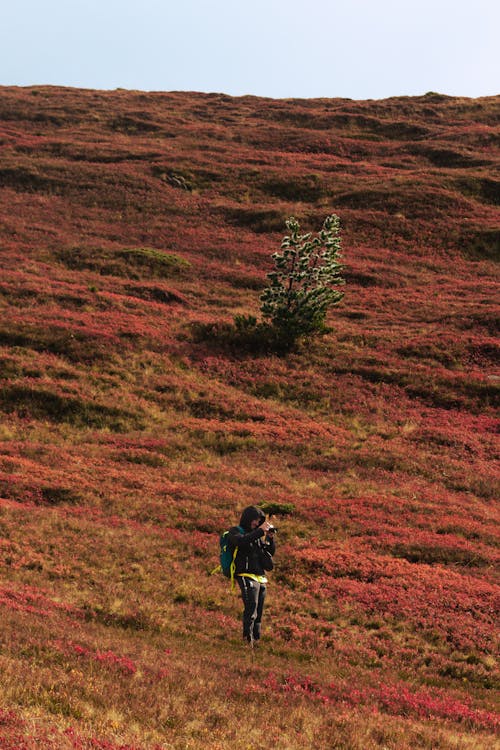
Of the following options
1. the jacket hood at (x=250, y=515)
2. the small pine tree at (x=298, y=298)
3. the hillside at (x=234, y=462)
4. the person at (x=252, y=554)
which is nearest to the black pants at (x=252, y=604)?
the person at (x=252, y=554)

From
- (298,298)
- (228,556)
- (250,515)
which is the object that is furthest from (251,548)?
(298,298)

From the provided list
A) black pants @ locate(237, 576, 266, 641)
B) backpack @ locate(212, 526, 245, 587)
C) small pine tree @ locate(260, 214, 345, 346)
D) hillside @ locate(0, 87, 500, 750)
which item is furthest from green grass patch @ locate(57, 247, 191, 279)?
black pants @ locate(237, 576, 266, 641)

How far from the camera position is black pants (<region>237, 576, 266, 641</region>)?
11.5 metres

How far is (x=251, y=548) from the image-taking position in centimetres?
1155

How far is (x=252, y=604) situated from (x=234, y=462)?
13.6 metres

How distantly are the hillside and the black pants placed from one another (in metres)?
0.39

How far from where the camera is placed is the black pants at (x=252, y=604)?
11.5 m

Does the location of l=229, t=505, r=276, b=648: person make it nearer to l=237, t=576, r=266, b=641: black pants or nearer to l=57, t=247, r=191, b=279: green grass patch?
l=237, t=576, r=266, b=641: black pants

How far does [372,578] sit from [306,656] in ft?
15.9

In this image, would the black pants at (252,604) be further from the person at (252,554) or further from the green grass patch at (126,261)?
the green grass patch at (126,261)

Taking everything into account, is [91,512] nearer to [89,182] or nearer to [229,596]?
[229,596]

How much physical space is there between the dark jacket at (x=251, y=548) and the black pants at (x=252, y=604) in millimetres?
234

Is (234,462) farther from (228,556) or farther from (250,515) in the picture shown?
(250,515)

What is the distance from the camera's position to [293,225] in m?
39.4
